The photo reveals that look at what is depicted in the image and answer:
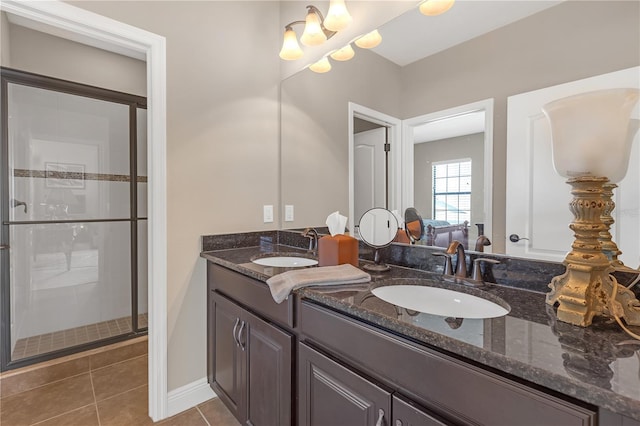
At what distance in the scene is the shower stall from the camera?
2.12m

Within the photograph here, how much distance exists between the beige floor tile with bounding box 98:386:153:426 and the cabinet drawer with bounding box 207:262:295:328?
797 mm

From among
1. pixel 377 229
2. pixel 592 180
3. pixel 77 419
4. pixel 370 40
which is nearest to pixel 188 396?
pixel 77 419

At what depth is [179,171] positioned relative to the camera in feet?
5.73

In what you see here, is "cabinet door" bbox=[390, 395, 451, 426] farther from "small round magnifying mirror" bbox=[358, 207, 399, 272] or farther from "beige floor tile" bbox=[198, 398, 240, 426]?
"beige floor tile" bbox=[198, 398, 240, 426]

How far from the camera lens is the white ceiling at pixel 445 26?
1.14 meters

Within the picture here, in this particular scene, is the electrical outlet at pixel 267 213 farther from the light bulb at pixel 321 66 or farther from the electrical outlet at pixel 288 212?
the light bulb at pixel 321 66

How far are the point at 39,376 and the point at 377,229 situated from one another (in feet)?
7.82

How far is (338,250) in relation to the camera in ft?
4.62

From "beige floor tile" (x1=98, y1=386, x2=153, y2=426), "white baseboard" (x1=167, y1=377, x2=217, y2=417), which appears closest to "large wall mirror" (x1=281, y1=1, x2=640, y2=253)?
"white baseboard" (x1=167, y1=377, x2=217, y2=417)

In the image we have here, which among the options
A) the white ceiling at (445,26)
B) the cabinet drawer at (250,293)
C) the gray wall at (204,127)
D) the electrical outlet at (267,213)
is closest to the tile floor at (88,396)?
the gray wall at (204,127)

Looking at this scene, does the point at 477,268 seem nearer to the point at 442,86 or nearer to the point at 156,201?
the point at 442,86

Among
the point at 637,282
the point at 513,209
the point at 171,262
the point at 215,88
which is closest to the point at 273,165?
the point at 215,88

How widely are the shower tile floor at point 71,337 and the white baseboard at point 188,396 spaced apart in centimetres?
108

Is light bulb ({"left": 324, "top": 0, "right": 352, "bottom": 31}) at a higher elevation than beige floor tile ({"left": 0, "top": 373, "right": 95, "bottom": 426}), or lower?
higher
